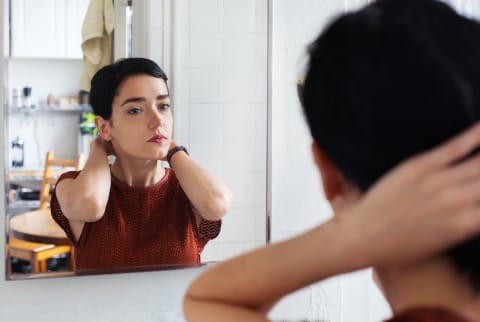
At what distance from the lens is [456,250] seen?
0.47 m

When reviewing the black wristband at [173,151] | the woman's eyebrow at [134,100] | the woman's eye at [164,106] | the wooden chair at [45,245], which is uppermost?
the woman's eyebrow at [134,100]

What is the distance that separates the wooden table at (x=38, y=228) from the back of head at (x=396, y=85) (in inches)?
31.4

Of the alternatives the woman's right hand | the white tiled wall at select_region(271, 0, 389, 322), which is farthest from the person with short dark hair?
the white tiled wall at select_region(271, 0, 389, 322)

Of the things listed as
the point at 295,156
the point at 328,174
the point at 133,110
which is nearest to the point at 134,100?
the point at 133,110

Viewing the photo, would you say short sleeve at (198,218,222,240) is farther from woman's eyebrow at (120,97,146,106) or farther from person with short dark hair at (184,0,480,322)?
person with short dark hair at (184,0,480,322)

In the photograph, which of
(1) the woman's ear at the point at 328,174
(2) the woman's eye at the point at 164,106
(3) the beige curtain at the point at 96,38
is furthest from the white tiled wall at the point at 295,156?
(1) the woman's ear at the point at 328,174

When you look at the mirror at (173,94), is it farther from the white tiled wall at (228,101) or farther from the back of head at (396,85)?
the back of head at (396,85)

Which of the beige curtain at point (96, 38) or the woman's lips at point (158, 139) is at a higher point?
the beige curtain at point (96, 38)

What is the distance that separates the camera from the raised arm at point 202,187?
123 centimetres

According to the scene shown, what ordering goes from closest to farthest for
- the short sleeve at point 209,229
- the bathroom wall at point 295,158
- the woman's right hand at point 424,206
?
1. the woman's right hand at point 424,206
2. the short sleeve at point 209,229
3. the bathroom wall at point 295,158

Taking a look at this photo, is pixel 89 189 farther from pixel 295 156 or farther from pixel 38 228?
pixel 295 156

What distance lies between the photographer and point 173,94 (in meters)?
1.23

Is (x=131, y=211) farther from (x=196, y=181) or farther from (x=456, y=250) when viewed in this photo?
(x=456, y=250)

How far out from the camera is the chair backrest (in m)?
1.15
